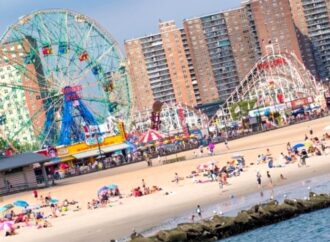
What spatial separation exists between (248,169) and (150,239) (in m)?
24.4

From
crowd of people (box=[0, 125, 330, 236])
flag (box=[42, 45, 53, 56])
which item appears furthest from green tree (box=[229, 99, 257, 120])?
crowd of people (box=[0, 125, 330, 236])

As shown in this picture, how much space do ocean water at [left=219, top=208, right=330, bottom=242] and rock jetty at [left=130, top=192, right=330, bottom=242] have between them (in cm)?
25

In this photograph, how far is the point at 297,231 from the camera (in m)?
27.7

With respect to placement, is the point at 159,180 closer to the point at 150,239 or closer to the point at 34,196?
the point at 34,196

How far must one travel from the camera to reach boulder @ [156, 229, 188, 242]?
26.5m

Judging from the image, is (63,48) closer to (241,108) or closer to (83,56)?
(83,56)

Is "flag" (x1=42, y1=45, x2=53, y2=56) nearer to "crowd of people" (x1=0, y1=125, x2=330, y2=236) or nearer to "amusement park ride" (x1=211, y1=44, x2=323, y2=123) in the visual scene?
"crowd of people" (x1=0, y1=125, x2=330, y2=236)

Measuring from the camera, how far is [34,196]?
57.8 metres

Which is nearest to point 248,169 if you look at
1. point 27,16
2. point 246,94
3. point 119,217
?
point 119,217

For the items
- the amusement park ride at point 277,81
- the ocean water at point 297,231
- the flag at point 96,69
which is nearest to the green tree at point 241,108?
the amusement park ride at point 277,81

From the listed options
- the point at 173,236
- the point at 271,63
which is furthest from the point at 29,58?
the point at 271,63

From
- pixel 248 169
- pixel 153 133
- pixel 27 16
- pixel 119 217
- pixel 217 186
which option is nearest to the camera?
pixel 119 217

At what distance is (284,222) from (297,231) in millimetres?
1974

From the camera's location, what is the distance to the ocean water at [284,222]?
27.0 m
